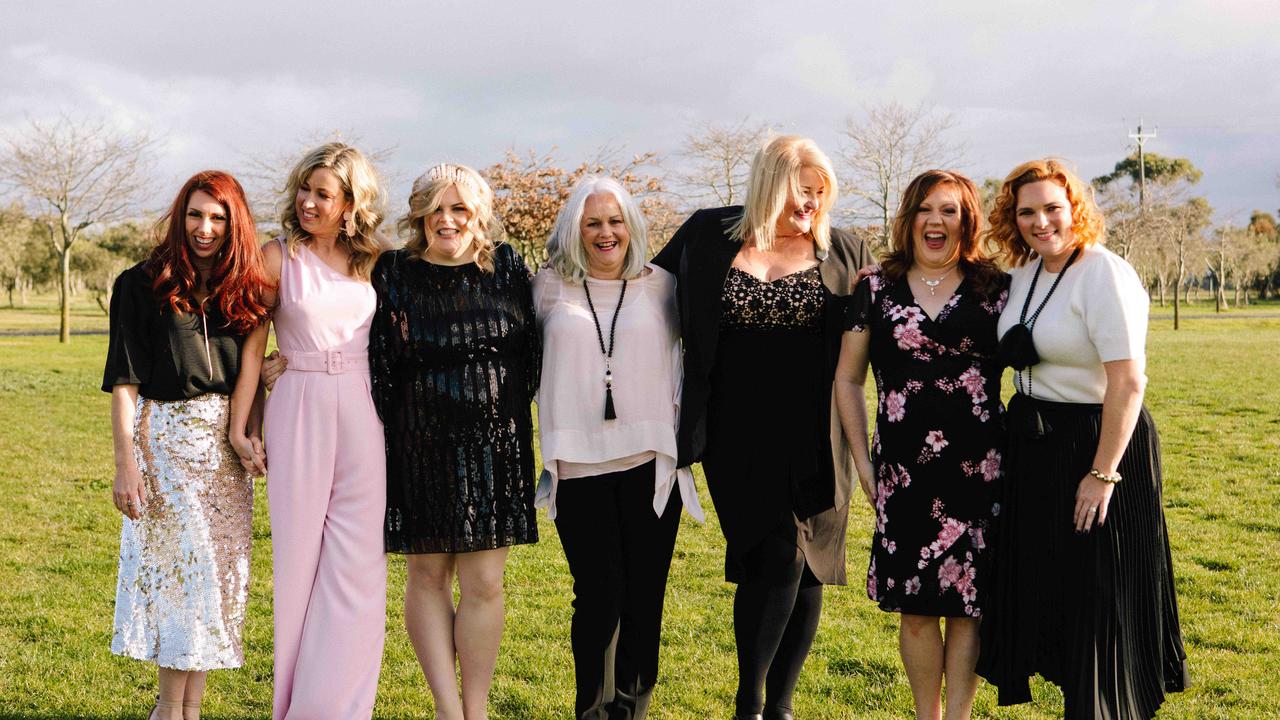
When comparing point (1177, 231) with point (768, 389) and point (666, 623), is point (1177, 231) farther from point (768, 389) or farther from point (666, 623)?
point (768, 389)

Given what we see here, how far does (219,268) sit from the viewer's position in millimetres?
3586

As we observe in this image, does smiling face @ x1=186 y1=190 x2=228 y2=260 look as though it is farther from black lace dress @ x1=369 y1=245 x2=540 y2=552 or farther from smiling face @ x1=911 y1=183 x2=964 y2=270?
smiling face @ x1=911 y1=183 x2=964 y2=270

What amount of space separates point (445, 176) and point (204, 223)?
88 cm

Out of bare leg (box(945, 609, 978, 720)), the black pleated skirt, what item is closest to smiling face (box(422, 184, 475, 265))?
the black pleated skirt

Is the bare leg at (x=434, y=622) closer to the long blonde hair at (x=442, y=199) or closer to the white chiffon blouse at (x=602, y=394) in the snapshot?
the white chiffon blouse at (x=602, y=394)

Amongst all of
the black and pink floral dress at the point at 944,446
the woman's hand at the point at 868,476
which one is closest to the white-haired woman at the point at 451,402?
the woman's hand at the point at 868,476

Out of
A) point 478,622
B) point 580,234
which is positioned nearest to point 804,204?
point 580,234

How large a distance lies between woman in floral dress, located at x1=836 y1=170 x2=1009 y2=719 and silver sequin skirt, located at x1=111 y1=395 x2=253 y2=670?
7.74ft

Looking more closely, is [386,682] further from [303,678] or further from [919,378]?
[919,378]

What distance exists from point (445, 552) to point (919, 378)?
1853 mm

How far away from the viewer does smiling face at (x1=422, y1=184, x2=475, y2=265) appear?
3627mm

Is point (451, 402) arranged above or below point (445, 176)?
below

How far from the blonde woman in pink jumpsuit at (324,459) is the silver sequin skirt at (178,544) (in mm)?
201

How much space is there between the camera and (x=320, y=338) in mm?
3635
